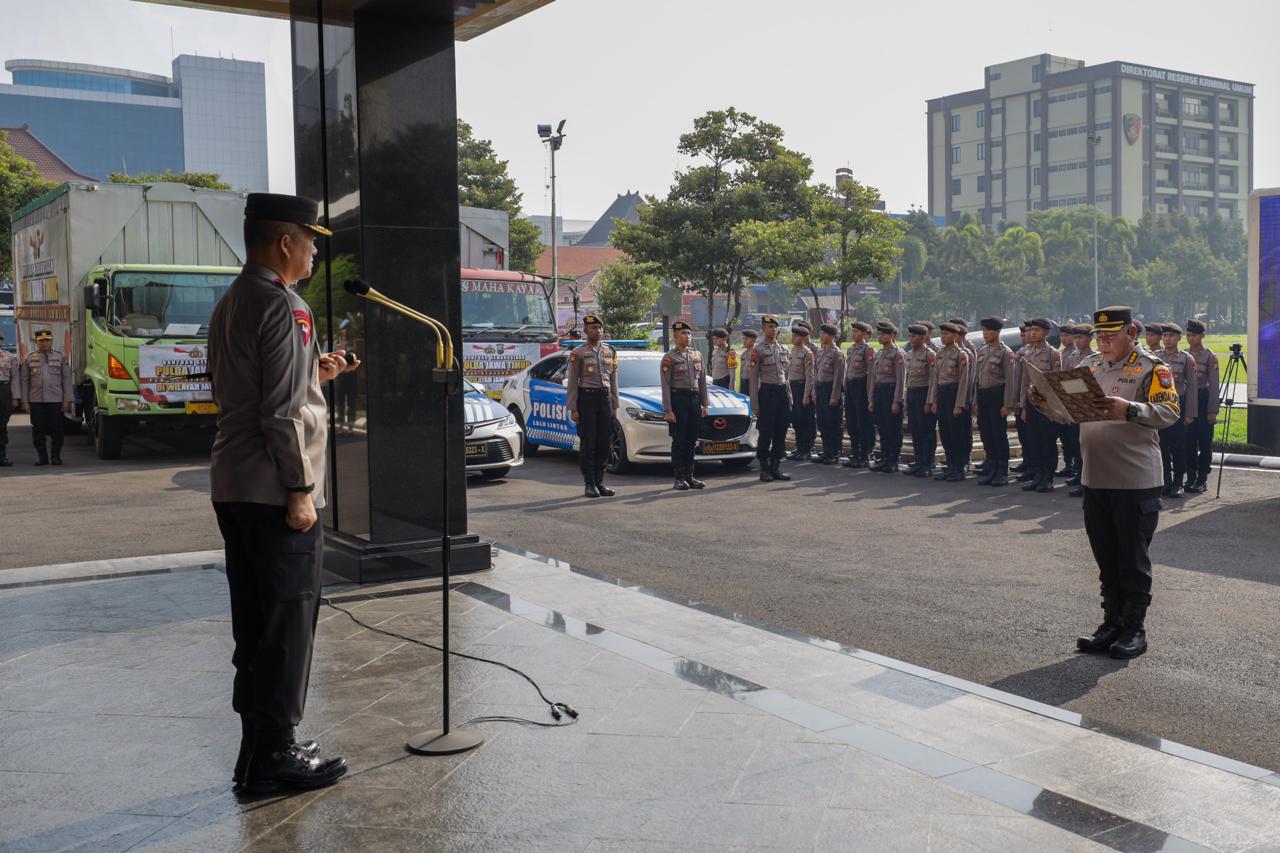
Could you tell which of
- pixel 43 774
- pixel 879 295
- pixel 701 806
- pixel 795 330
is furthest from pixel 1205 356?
pixel 879 295

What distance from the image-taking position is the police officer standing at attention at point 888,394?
15445mm

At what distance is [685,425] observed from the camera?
45.8ft

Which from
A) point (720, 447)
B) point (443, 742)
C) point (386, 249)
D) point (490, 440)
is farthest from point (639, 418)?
point (443, 742)

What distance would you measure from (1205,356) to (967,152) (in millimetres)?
118492

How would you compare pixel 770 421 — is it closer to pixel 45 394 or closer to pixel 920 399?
pixel 920 399

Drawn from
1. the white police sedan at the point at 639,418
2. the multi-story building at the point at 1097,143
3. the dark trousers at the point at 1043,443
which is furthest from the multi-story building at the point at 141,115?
the dark trousers at the point at 1043,443

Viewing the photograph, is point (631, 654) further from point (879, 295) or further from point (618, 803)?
point (879, 295)

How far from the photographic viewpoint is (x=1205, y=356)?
13477 millimetres

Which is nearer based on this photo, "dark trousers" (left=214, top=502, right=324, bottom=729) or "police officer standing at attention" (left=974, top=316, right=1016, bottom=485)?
"dark trousers" (left=214, top=502, right=324, bottom=729)

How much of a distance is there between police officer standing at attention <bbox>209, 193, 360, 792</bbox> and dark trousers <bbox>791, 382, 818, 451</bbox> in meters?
13.5

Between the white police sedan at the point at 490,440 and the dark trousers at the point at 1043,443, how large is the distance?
230 inches

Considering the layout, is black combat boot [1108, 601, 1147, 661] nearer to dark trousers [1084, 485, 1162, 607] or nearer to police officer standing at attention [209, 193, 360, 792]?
dark trousers [1084, 485, 1162, 607]

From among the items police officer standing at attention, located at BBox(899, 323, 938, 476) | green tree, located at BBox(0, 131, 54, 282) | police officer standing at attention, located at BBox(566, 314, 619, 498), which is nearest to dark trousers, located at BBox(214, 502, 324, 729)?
police officer standing at attention, located at BBox(566, 314, 619, 498)

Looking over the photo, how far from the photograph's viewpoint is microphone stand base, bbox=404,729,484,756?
Result: 175 inches
